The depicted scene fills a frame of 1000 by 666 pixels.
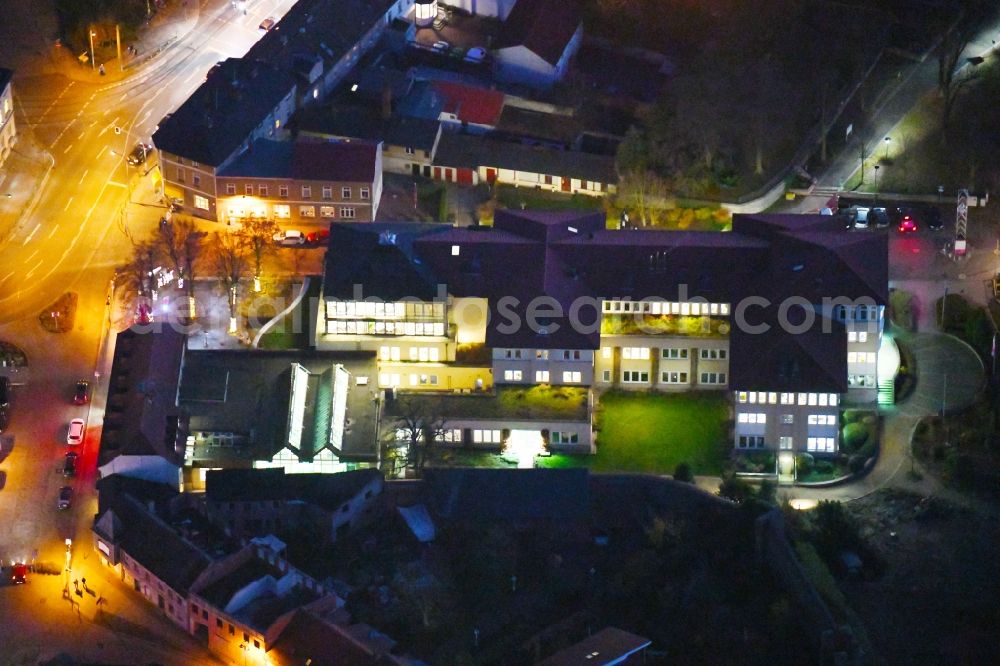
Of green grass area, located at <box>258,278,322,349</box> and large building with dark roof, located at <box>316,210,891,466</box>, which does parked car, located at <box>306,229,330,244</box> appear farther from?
large building with dark roof, located at <box>316,210,891,466</box>

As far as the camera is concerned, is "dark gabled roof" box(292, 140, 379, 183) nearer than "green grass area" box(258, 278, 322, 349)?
No

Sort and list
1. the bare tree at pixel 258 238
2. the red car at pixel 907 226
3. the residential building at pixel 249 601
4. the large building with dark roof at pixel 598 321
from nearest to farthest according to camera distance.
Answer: the residential building at pixel 249 601
the large building with dark roof at pixel 598 321
the bare tree at pixel 258 238
the red car at pixel 907 226

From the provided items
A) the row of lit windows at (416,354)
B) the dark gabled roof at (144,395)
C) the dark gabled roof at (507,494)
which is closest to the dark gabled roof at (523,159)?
the row of lit windows at (416,354)

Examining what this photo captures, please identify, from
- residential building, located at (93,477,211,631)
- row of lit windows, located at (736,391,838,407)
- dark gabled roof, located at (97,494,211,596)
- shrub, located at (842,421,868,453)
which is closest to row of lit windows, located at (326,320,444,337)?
residential building, located at (93,477,211,631)

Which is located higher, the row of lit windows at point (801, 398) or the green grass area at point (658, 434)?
the row of lit windows at point (801, 398)

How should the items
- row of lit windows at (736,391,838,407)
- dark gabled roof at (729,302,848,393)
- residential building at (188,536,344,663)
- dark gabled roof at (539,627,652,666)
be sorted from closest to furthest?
dark gabled roof at (539,627,652,666) → residential building at (188,536,344,663) → dark gabled roof at (729,302,848,393) → row of lit windows at (736,391,838,407)

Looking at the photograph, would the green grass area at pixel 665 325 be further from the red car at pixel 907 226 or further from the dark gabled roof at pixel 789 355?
the red car at pixel 907 226

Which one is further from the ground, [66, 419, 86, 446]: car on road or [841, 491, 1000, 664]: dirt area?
[66, 419, 86, 446]: car on road

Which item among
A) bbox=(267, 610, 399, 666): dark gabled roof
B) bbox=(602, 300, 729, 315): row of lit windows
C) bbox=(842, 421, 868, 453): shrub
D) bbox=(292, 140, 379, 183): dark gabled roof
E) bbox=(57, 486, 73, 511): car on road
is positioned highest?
bbox=(292, 140, 379, 183): dark gabled roof
